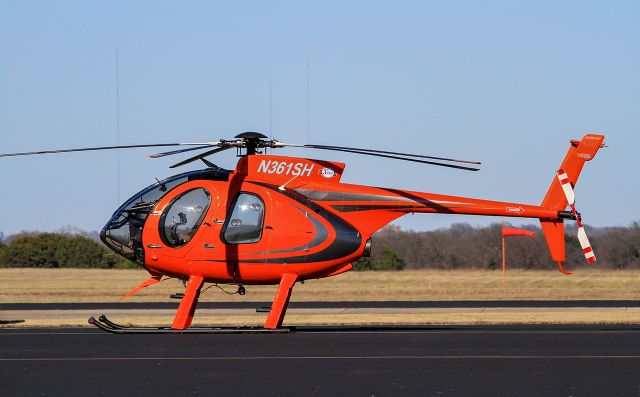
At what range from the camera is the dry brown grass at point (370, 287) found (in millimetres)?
44500

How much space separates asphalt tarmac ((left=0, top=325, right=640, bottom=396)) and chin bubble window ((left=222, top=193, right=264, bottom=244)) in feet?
7.42

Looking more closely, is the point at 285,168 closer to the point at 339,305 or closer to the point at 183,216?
the point at 183,216

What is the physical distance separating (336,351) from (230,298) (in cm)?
2555

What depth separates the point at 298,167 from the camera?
23.5 m

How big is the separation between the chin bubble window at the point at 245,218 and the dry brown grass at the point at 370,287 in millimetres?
20384

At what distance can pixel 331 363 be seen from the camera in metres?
16.8

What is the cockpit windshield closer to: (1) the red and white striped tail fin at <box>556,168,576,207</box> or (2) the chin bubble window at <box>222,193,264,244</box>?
(2) the chin bubble window at <box>222,193,264,244</box>

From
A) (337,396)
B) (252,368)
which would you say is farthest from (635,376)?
(252,368)

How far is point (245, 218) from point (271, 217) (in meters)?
0.56

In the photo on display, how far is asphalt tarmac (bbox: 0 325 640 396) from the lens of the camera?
14.3 m

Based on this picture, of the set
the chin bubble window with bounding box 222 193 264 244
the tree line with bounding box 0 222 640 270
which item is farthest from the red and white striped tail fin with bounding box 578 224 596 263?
the tree line with bounding box 0 222 640 270

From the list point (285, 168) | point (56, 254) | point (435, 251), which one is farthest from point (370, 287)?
point (435, 251)

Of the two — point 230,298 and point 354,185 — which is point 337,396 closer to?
point 354,185

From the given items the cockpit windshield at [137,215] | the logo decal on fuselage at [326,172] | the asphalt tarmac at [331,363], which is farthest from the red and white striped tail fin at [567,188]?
the cockpit windshield at [137,215]
